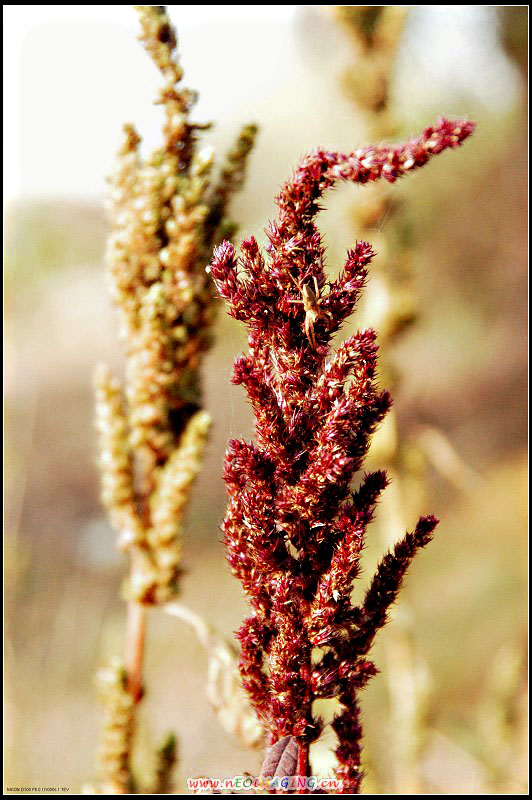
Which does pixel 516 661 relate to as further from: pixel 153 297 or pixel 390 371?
pixel 153 297

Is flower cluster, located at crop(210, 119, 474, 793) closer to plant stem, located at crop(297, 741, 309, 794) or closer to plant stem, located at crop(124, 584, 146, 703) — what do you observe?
plant stem, located at crop(297, 741, 309, 794)

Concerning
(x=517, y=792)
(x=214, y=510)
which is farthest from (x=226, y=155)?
(x=214, y=510)

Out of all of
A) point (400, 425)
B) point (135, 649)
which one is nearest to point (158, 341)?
point (135, 649)

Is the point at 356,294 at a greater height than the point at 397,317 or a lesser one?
lesser

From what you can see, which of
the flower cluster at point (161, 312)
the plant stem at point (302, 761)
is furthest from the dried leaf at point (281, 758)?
the flower cluster at point (161, 312)

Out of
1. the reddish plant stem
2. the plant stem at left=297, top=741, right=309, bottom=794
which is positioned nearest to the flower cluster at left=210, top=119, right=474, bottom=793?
the plant stem at left=297, top=741, right=309, bottom=794

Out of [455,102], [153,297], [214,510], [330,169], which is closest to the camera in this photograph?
[330,169]

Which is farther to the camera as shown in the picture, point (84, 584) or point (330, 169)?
point (84, 584)
